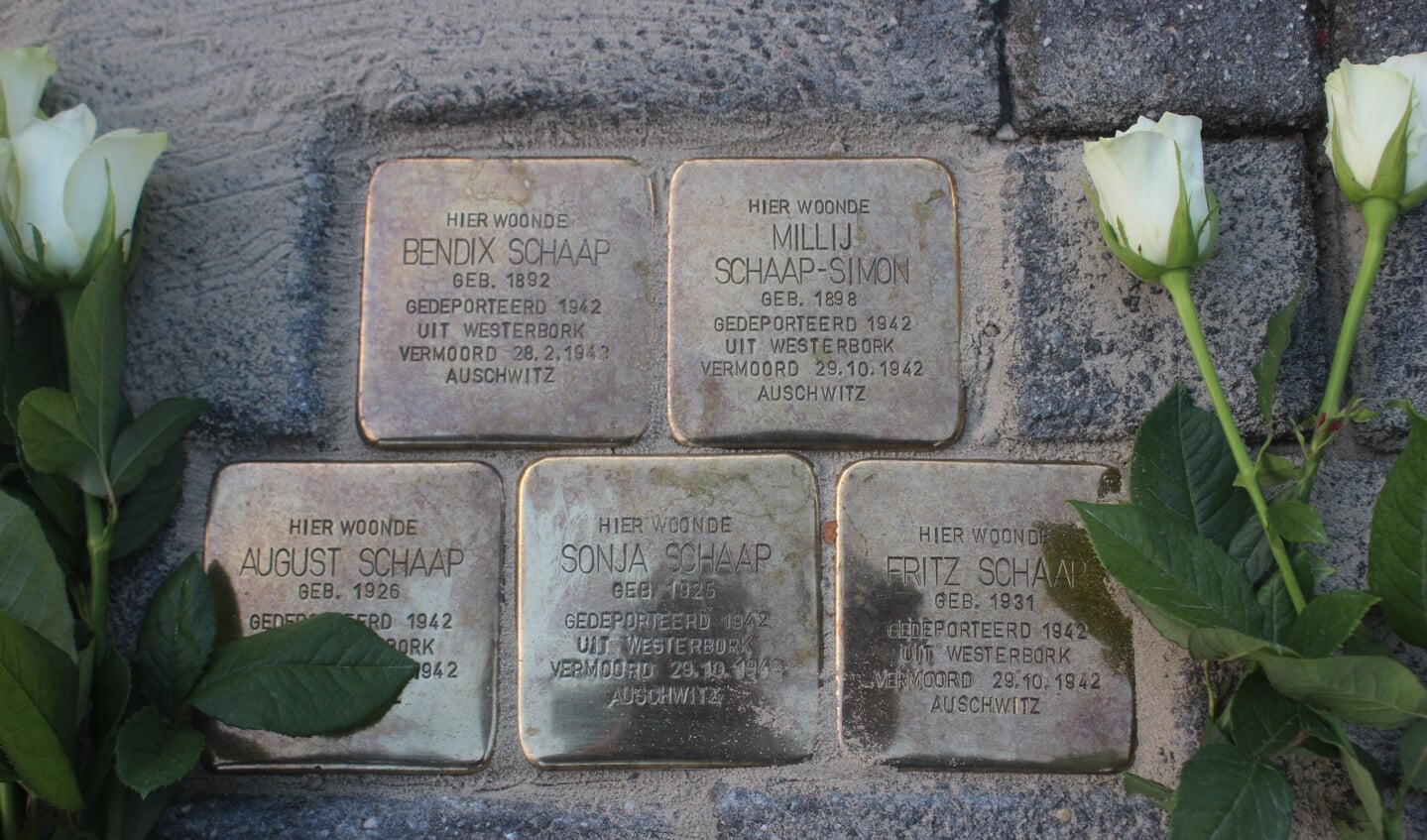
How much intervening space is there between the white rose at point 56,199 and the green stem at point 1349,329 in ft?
3.37

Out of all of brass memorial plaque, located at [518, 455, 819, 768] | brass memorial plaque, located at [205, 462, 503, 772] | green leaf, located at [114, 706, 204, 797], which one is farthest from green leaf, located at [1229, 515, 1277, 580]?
Result: green leaf, located at [114, 706, 204, 797]

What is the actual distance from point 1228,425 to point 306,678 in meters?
0.79

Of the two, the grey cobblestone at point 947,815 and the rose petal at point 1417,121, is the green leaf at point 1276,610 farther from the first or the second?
the rose petal at point 1417,121

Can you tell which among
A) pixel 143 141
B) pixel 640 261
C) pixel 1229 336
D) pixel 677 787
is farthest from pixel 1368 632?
pixel 143 141

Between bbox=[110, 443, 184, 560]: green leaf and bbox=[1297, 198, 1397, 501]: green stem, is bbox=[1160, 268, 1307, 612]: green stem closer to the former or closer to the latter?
bbox=[1297, 198, 1397, 501]: green stem

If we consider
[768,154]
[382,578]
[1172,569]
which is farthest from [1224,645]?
[382,578]

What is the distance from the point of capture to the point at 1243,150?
976mm

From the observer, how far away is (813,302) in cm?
96

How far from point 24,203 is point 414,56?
366 millimetres

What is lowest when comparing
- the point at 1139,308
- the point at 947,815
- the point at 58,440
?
the point at 947,815

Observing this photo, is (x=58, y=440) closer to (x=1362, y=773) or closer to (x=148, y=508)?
(x=148, y=508)

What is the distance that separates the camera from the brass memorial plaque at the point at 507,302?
0.95 m

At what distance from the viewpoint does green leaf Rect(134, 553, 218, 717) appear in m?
0.87

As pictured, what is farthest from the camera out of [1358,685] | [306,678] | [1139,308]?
[1139,308]
